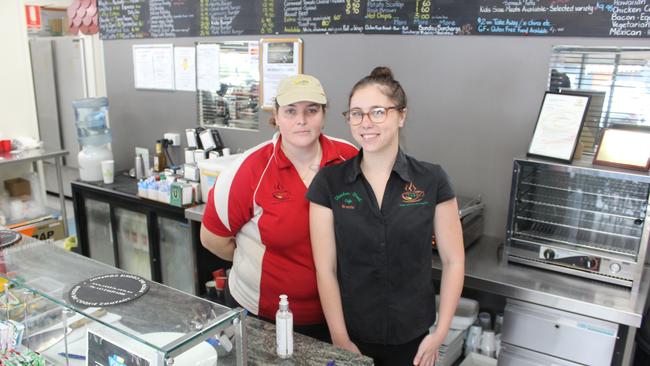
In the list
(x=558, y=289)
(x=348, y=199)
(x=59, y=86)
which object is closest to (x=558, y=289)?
(x=558, y=289)

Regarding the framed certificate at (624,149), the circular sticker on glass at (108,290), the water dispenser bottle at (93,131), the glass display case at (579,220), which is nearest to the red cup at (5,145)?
the water dispenser bottle at (93,131)

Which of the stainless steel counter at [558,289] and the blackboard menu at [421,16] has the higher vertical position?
the blackboard menu at [421,16]

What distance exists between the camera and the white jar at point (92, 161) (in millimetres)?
3945

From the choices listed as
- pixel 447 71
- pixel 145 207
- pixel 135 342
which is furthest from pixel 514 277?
pixel 145 207

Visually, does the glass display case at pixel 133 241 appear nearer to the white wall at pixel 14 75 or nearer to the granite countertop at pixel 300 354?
the white wall at pixel 14 75

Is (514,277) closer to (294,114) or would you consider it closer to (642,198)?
(642,198)

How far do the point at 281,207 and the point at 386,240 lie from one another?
0.40 meters

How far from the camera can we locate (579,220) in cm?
237

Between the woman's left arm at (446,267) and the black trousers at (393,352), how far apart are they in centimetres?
3

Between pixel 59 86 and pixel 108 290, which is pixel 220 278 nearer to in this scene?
pixel 108 290

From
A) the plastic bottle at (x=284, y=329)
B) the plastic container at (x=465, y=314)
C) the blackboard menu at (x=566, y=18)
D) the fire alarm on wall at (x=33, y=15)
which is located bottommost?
the plastic container at (x=465, y=314)

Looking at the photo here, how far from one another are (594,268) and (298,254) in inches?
49.9

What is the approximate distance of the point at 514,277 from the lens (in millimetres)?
2209

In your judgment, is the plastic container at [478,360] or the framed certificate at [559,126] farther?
the plastic container at [478,360]
